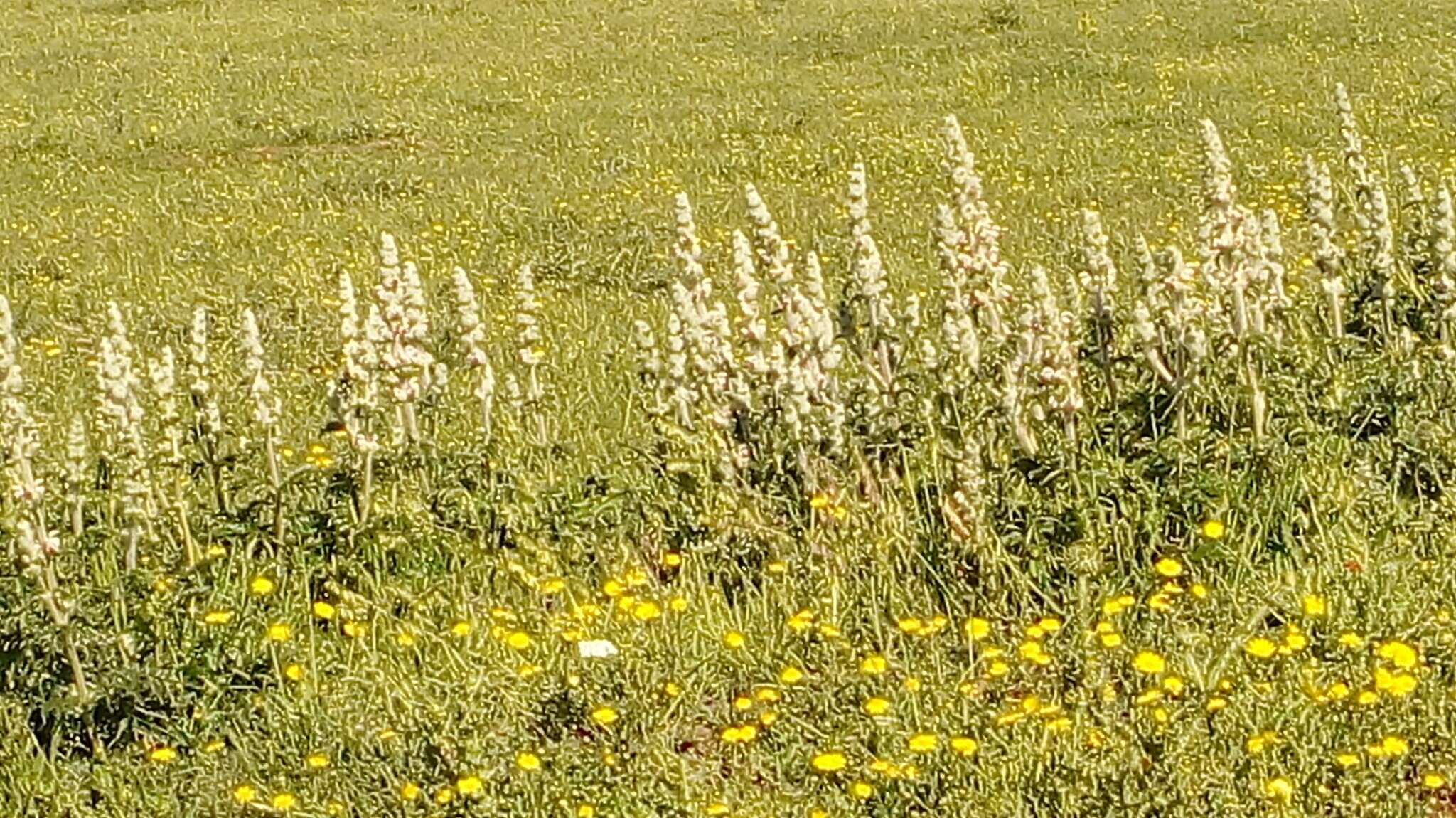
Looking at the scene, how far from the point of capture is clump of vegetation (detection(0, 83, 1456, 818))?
440cm

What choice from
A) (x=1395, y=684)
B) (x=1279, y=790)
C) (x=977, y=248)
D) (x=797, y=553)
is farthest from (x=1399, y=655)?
(x=977, y=248)

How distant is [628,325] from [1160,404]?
451 cm

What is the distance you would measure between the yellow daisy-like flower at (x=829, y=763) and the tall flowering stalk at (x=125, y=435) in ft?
6.67

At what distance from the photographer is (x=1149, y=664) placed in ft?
15.2

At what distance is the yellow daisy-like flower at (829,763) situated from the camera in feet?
14.1

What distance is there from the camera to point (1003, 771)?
4.32m

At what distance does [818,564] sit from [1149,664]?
43.2 inches

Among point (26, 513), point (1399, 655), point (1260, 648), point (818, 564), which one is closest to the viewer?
point (1399, 655)

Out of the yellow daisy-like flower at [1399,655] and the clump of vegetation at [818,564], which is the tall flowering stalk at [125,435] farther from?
the yellow daisy-like flower at [1399,655]

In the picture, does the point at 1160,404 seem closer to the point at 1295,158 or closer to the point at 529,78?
the point at 1295,158

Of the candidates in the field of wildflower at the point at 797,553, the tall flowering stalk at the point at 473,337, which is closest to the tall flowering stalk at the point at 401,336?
the field of wildflower at the point at 797,553

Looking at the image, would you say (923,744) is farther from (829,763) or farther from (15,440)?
(15,440)

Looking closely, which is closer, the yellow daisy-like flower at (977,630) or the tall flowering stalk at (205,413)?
the yellow daisy-like flower at (977,630)

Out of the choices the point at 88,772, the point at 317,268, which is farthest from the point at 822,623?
the point at 317,268
